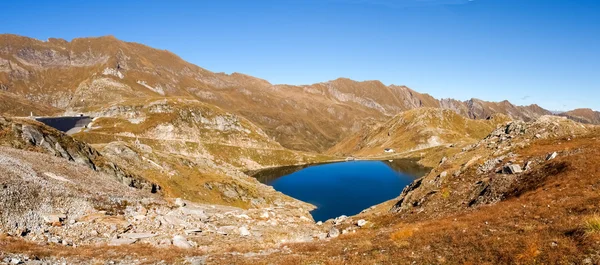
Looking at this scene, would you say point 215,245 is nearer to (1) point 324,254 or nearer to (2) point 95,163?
(1) point 324,254

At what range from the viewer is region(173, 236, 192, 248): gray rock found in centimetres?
3083

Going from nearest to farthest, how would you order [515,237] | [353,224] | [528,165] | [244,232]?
[515,237]
[244,232]
[528,165]
[353,224]

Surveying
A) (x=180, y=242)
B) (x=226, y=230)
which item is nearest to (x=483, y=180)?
(x=226, y=230)

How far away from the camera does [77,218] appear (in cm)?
3569

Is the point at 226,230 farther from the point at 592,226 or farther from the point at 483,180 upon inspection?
the point at 483,180

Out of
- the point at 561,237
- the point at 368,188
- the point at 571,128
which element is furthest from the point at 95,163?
the point at 368,188

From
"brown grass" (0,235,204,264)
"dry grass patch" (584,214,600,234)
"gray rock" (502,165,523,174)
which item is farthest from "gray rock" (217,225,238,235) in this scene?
"gray rock" (502,165,523,174)

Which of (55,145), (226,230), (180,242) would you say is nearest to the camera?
(180,242)

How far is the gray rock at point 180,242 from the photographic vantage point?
30.8 meters

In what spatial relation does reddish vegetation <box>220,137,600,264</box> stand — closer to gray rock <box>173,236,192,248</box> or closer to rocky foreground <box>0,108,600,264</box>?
rocky foreground <box>0,108,600,264</box>

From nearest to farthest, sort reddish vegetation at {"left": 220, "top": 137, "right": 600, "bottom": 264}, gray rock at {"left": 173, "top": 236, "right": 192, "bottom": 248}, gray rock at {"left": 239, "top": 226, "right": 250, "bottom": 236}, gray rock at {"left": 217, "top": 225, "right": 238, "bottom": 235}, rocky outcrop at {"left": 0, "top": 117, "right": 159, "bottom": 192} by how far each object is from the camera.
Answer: reddish vegetation at {"left": 220, "top": 137, "right": 600, "bottom": 264}, gray rock at {"left": 173, "top": 236, "right": 192, "bottom": 248}, gray rock at {"left": 217, "top": 225, "right": 238, "bottom": 235}, gray rock at {"left": 239, "top": 226, "right": 250, "bottom": 236}, rocky outcrop at {"left": 0, "top": 117, "right": 159, "bottom": 192}

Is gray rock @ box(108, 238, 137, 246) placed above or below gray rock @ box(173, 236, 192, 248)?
above

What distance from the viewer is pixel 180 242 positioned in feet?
103

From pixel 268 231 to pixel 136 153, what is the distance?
7168cm
